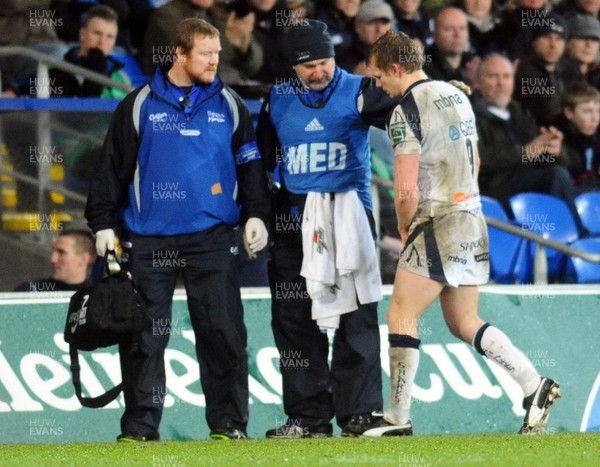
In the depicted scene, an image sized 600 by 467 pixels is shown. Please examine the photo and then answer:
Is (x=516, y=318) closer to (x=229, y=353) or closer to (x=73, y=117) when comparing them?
(x=229, y=353)

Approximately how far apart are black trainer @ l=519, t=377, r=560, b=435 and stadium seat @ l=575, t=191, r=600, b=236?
444 cm

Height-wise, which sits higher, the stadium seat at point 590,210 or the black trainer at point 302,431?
the stadium seat at point 590,210

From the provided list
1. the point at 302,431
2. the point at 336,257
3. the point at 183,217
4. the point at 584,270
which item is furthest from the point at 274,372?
the point at 584,270

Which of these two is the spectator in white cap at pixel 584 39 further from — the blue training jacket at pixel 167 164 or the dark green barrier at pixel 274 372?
the blue training jacket at pixel 167 164

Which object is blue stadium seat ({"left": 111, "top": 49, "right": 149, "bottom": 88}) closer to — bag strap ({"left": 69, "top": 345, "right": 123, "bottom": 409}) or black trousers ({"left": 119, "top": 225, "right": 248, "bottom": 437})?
black trousers ({"left": 119, "top": 225, "right": 248, "bottom": 437})

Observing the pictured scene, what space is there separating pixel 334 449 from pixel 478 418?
2568 mm

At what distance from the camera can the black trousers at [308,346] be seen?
6.83 m

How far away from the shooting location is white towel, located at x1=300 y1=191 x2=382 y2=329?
22.2 ft

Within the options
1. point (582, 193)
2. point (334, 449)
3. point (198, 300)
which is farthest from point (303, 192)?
point (582, 193)

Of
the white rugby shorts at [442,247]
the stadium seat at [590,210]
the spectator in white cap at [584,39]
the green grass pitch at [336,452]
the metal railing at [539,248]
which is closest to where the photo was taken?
the green grass pitch at [336,452]

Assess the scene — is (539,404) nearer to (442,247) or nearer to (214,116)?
(442,247)

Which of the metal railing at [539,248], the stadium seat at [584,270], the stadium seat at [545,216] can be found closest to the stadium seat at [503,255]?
the stadium seat at [545,216]

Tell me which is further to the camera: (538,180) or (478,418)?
(538,180)

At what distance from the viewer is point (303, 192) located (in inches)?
272
